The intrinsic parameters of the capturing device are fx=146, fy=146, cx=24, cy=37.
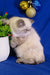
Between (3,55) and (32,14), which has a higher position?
(32,14)

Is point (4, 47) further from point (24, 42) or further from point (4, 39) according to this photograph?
point (24, 42)

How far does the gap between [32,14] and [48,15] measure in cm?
21

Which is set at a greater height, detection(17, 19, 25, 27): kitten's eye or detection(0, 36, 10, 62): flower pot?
detection(17, 19, 25, 27): kitten's eye

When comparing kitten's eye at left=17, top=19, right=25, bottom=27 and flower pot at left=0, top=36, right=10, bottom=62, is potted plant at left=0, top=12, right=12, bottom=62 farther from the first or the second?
kitten's eye at left=17, top=19, right=25, bottom=27

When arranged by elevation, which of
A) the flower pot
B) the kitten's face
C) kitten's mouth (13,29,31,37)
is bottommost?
the flower pot

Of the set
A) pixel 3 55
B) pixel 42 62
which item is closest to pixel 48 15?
pixel 42 62

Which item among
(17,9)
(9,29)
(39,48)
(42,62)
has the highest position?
(17,9)

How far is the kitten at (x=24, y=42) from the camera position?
1.24 metres

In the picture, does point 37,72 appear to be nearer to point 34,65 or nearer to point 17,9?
point 34,65

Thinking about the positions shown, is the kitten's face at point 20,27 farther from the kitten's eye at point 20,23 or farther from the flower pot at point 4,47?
the flower pot at point 4,47

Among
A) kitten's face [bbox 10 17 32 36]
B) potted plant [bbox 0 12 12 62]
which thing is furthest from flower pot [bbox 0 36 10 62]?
kitten's face [bbox 10 17 32 36]

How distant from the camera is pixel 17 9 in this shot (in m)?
1.57

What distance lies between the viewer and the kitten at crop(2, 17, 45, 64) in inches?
48.9

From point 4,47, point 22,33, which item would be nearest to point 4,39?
point 4,47
